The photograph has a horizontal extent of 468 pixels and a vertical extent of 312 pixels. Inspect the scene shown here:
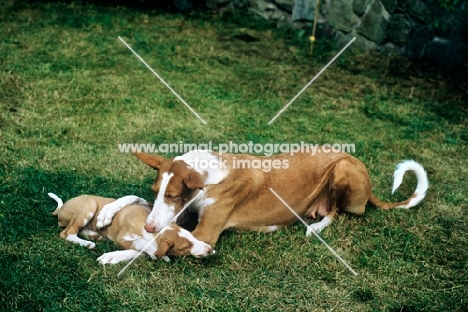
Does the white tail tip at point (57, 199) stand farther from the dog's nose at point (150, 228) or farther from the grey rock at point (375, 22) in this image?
the grey rock at point (375, 22)

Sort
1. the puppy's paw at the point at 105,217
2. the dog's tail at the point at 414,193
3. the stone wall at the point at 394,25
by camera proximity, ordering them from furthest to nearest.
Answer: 1. the stone wall at the point at 394,25
2. the dog's tail at the point at 414,193
3. the puppy's paw at the point at 105,217

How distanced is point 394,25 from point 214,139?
3884 millimetres

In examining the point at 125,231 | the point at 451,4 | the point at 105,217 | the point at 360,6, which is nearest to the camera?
the point at 125,231

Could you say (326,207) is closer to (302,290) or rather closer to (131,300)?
(302,290)

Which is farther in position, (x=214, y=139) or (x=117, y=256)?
(x=214, y=139)

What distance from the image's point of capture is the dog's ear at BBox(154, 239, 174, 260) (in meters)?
4.31

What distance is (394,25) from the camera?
9.07 meters

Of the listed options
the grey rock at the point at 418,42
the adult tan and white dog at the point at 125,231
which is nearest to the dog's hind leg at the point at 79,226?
the adult tan and white dog at the point at 125,231

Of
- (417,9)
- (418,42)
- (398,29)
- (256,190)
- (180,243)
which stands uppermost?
(417,9)

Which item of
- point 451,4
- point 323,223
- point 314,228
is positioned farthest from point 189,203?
point 451,4

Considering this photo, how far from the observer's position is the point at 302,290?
4.35 meters

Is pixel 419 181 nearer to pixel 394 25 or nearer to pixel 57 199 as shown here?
pixel 57 199

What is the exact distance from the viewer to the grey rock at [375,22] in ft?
30.1

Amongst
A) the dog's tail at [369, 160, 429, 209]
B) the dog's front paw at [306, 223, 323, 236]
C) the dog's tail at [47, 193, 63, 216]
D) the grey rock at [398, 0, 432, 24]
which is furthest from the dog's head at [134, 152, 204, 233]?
the grey rock at [398, 0, 432, 24]
